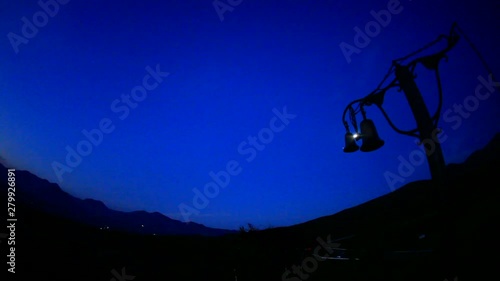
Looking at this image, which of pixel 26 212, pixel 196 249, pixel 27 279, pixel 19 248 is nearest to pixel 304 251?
pixel 27 279

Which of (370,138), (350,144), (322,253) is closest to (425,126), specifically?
(370,138)

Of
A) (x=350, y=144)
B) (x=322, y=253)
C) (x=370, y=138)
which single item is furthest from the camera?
(x=322, y=253)

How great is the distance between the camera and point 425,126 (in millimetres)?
3703

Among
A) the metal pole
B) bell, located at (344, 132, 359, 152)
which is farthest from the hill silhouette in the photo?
bell, located at (344, 132, 359, 152)

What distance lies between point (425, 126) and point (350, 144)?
1443mm

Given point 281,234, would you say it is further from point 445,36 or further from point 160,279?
point 160,279

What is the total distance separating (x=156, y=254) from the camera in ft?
79.9

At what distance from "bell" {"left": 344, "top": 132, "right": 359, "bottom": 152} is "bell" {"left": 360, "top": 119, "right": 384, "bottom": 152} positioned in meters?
0.29

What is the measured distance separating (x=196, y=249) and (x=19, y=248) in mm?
13817

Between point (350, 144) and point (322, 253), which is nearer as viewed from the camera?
point (350, 144)

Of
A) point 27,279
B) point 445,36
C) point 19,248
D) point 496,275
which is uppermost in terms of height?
point 19,248

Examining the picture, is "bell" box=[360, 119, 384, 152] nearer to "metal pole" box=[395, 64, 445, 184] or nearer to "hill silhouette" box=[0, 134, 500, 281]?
"metal pole" box=[395, 64, 445, 184]

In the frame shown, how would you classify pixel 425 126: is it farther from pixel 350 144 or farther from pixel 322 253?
pixel 322 253

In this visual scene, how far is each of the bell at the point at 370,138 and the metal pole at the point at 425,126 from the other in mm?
791
